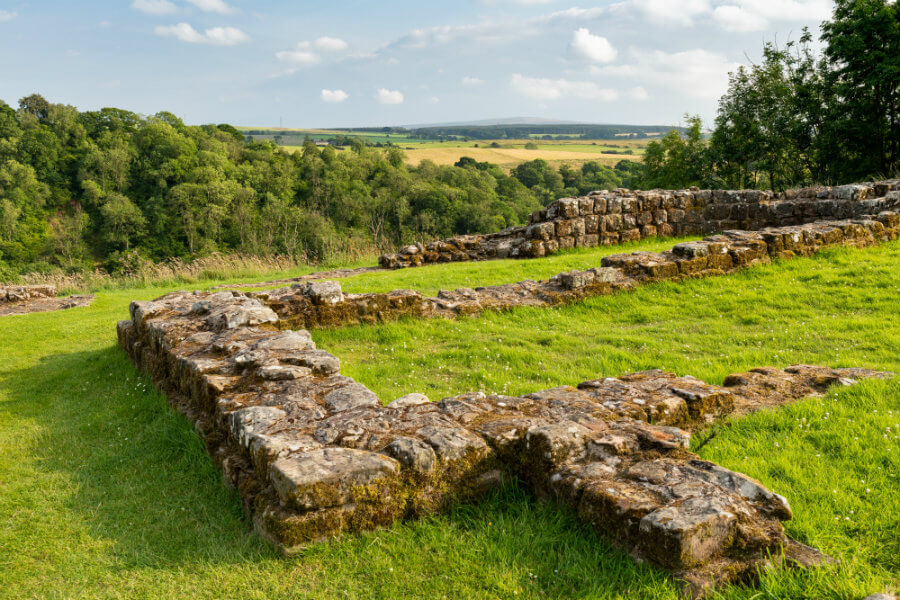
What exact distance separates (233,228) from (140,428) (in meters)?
55.8

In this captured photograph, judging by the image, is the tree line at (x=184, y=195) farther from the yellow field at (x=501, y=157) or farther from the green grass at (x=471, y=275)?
the green grass at (x=471, y=275)

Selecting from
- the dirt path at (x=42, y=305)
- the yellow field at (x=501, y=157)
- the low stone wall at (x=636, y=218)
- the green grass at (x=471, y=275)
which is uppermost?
the yellow field at (x=501, y=157)

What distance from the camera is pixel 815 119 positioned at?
25.1m

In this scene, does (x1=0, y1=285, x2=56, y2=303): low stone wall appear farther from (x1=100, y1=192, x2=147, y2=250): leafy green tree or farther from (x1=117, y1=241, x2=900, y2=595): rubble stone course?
(x1=100, y1=192, x2=147, y2=250): leafy green tree

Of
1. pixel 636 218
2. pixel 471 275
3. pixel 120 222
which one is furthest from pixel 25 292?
pixel 120 222

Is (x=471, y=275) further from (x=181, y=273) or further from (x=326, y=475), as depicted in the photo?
(x=326, y=475)

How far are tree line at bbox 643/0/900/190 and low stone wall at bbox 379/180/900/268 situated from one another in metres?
7.41

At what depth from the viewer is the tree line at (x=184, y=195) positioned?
52.2 m

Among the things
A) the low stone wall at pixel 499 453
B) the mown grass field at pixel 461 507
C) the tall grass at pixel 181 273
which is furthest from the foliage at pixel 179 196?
the low stone wall at pixel 499 453

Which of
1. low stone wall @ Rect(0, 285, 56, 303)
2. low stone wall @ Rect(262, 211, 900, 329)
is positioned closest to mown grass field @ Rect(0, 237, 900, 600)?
low stone wall @ Rect(262, 211, 900, 329)

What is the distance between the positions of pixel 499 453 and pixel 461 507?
47 centimetres

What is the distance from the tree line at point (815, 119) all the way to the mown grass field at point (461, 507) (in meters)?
17.8

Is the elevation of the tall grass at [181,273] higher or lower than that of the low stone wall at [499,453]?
lower

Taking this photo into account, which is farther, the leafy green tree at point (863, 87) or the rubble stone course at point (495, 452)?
the leafy green tree at point (863, 87)
